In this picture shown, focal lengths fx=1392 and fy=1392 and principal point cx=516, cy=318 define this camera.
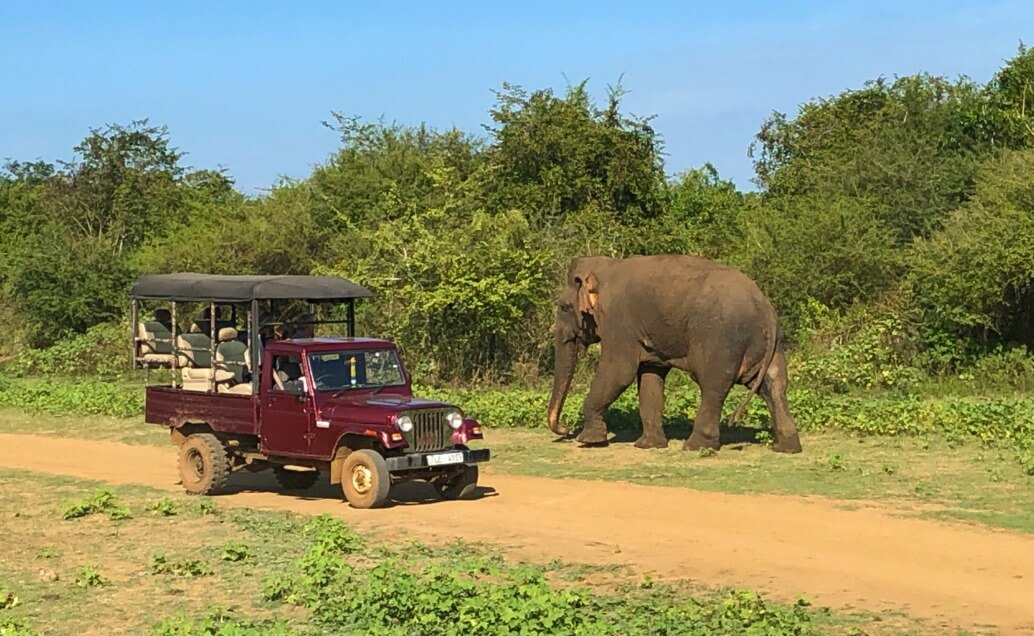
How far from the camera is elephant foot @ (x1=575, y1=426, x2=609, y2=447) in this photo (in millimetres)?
20344

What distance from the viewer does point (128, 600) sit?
10.9 m

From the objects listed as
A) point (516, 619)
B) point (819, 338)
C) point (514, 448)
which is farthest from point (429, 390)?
point (516, 619)

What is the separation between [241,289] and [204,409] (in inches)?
63.6

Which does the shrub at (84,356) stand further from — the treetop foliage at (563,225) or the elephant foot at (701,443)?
the elephant foot at (701,443)

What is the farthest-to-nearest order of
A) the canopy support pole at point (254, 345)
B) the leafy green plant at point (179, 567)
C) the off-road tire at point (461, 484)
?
the canopy support pole at point (254, 345) → the off-road tire at point (461, 484) → the leafy green plant at point (179, 567)

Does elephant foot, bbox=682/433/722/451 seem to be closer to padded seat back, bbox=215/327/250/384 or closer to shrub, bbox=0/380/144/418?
padded seat back, bbox=215/327/250/384

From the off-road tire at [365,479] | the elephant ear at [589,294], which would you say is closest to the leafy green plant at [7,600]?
the off-road tire at [365,479]

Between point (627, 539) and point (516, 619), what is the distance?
4.11 m

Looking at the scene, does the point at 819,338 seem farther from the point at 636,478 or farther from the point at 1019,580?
the point at 1019,580

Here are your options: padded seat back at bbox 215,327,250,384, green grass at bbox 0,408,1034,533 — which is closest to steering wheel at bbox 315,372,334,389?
padded seat back at bbox 215,327,250,384

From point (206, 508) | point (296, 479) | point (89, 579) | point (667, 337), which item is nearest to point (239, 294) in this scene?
point (206, 508)

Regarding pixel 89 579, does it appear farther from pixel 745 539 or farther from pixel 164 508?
pixel 745 539

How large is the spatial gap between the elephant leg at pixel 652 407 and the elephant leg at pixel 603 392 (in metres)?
0.27

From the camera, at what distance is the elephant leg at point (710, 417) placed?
19.2 metres
